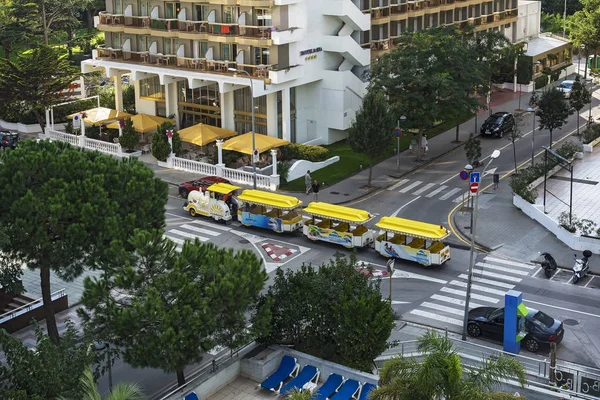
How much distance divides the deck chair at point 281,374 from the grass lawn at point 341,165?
2539 centimetres

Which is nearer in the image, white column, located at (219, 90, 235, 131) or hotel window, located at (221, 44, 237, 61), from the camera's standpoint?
hotel window, located at (221, 44, 237, 61)

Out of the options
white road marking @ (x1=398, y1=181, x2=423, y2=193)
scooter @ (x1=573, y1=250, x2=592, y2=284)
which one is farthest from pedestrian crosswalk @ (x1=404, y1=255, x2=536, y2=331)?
white road marking @ (x1=398, y1=181, x2=423, y2=193)

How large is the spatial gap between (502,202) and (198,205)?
18090mm

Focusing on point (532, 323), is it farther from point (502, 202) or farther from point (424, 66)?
point (424, 66)

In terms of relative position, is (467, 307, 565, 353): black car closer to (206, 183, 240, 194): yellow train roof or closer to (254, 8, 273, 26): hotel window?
(206, 183, 240, 194): yellow train roof

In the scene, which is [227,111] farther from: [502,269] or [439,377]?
[439,377]

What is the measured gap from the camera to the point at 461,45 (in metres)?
64.2

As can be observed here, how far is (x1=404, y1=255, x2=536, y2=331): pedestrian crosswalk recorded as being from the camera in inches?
1586

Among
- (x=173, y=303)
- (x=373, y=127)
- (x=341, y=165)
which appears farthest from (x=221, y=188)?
(x=173, y=303)

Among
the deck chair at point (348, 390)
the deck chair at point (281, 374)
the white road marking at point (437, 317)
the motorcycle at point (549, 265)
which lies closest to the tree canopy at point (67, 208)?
the deck chair at point (281, 374)

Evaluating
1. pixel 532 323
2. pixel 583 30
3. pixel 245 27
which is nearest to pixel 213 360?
pixel 532 323

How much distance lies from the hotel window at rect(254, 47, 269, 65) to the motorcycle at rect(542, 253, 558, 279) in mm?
25983

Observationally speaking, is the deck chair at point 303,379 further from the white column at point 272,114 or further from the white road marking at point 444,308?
the white column at point 272,114

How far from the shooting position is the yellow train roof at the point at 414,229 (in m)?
44.5
